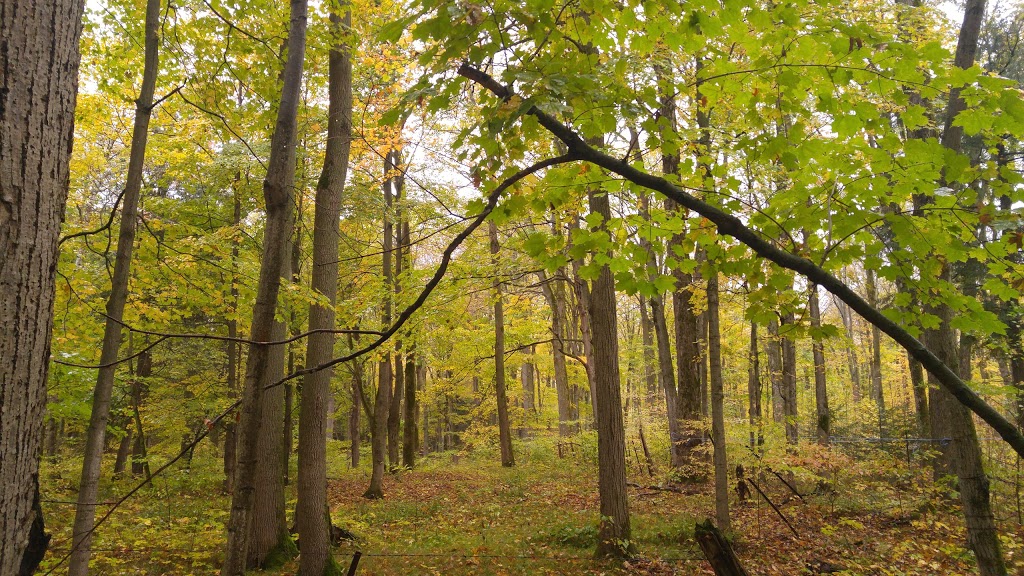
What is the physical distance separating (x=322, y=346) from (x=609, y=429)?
12.7 ft

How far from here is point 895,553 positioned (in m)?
7.14

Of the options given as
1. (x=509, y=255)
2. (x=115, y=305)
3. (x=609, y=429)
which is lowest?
(x=609, y=429)

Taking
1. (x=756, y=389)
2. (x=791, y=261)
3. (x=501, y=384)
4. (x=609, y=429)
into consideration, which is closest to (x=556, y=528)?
(x=609, y=429)

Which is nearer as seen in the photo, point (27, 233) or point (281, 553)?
point (27, 233)

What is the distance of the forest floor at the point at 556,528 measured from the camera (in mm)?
6953

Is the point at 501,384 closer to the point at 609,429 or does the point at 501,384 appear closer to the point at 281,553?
the point at 281,553

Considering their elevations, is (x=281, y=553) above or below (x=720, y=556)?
below

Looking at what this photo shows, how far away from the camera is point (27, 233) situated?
1433mm

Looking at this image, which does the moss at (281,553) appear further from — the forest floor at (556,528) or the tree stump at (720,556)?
the tree stump at (720,556)

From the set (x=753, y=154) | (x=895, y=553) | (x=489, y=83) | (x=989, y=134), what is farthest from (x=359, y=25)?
(x=895, y=553)

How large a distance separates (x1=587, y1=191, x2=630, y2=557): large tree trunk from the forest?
44 mm

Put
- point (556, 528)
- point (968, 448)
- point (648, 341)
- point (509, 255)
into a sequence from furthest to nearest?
point (648, 341) → point (509, 255) → point (556, 528) → point (968, 448)

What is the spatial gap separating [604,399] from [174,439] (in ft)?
45.0

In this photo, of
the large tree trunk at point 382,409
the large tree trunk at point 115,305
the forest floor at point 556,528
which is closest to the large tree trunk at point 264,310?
the large tree trunk at point 115,305
